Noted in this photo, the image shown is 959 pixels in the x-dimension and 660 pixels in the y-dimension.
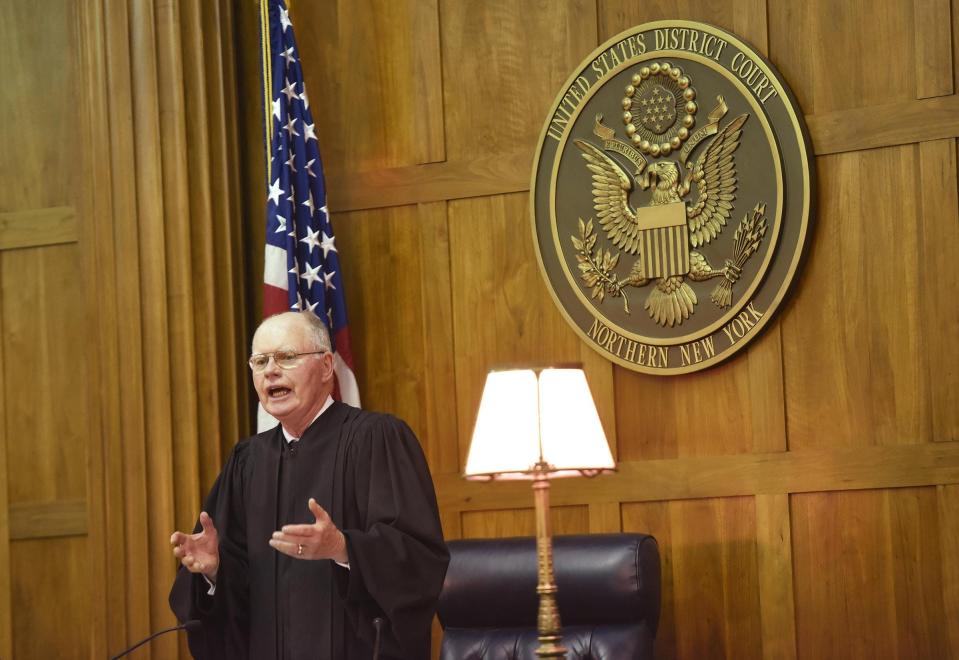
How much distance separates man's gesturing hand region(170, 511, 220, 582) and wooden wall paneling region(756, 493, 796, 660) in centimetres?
199

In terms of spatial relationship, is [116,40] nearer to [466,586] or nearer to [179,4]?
[179,4]

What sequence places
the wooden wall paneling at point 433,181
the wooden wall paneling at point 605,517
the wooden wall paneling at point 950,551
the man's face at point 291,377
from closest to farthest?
the man's face at point 291,377, the wooden wall paneling at point 950,551, the wooden wall paneling at point 605,517, the wooden wall paneling at point 433,181

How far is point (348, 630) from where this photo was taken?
3.73 meters

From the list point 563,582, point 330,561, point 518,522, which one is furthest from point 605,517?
point 330,561

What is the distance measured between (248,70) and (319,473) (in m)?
2.40

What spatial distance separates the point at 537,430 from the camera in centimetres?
353

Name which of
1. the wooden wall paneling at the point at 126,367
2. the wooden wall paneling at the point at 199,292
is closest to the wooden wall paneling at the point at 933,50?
the wooden wall paneling at the point at 199,292

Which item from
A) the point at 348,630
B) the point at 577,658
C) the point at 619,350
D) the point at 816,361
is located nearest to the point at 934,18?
the point at 816,361

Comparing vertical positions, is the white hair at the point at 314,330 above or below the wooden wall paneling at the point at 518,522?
above

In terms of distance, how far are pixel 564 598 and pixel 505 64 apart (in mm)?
2152

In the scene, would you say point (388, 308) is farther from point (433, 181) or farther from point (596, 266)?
point (596, 266)

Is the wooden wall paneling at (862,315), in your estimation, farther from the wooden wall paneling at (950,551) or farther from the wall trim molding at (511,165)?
the wooden wall paneling at (950,551)

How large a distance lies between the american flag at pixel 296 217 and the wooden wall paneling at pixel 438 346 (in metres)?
0.31

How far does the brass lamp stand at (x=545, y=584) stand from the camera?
11.0 feet
